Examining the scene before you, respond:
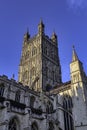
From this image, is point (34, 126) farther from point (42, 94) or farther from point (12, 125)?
point (42, 94)

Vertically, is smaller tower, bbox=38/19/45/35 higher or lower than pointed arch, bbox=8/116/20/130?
higher

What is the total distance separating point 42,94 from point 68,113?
6922 mm

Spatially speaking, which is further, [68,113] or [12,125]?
[68,113]

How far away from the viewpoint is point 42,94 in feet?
133

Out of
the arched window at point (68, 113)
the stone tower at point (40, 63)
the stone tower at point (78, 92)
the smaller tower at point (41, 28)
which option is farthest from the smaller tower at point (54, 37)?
the arched window at point (68, 113)

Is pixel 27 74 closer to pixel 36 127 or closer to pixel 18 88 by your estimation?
pixel 18 88

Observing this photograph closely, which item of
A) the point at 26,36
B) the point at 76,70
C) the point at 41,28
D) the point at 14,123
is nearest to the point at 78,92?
the point at 76,70

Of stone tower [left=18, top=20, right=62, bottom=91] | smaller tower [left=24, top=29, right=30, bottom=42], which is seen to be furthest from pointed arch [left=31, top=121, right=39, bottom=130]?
smaller tower [left=24, top=29, right=30, bottom=42]

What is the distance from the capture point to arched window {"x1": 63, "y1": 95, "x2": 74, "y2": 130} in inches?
1432

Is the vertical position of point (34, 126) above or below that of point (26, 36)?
below

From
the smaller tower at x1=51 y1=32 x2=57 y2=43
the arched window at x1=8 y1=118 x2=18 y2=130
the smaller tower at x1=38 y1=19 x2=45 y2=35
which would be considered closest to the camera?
the arched window at x1=8 y1=118 x2=18 y2=130

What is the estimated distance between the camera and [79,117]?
34.3 meters

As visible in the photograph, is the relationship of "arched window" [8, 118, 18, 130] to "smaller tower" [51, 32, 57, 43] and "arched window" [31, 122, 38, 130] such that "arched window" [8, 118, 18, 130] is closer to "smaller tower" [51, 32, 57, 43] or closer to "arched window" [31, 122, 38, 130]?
"arched window" [31, 122, 38, 130]

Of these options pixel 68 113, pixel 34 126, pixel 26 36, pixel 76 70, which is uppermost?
pixel 26 36
